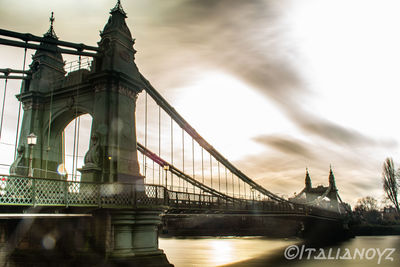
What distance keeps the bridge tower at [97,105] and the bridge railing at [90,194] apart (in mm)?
2445

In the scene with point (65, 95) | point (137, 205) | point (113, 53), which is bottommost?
point (137, 205)

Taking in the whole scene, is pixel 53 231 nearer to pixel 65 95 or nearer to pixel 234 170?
pixel 65 95

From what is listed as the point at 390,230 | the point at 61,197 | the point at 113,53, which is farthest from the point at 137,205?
the point at 390,230

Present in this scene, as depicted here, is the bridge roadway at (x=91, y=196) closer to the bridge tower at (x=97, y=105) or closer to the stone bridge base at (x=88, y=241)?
the stone bridge base at (x=88, y=241)

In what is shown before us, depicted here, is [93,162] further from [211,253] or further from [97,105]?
[211,253]

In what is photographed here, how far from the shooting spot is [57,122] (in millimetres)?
25703

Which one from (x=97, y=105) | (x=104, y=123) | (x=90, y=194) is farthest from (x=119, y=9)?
(x=90, y=194)

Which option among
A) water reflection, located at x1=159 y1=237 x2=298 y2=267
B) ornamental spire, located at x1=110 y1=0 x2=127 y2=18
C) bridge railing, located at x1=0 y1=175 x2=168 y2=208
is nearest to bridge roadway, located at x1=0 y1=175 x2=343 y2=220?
bridge railing, located at x1=0 y1=175 x2=168 y2=208

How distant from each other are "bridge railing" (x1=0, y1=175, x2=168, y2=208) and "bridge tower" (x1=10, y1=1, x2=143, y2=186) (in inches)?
96.3

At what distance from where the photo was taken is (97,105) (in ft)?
73.2

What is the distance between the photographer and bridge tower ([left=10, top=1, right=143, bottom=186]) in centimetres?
2134

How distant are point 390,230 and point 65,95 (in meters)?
70.4

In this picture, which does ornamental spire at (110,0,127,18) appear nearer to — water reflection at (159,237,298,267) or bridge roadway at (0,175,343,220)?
bridge roadway at (0,175,343,220)

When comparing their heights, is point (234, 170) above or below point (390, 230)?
above
